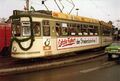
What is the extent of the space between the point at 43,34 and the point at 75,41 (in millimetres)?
5425

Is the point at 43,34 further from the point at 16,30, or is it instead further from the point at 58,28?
the point at 58,28

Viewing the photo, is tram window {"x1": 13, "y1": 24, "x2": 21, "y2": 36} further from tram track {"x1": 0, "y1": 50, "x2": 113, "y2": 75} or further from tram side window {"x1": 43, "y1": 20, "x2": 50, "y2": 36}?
tram track {"x1": 0, "y1": 50, "x2": 113, "y2": 75}

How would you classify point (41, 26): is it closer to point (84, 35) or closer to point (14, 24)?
point (14, 24)

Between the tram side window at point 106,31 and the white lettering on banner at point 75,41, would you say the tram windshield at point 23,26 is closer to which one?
the white lettering on banner at point 75,41

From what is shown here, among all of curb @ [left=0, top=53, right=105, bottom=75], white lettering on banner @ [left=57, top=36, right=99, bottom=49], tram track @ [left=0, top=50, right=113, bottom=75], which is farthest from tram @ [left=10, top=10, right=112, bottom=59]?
curb @ [left=0, top=53, right=105, bottom=75]

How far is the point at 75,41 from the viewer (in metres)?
26.1

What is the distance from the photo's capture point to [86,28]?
28.6 metres

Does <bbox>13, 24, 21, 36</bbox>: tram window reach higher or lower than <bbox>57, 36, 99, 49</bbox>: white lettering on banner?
higher

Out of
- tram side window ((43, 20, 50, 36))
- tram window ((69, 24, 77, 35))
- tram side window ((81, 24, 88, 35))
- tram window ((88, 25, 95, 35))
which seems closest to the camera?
tram side window ((43, 20, 50, 36))

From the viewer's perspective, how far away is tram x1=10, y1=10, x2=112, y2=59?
20516 millimetres

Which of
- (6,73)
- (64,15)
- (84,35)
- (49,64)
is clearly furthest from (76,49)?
(6,73)

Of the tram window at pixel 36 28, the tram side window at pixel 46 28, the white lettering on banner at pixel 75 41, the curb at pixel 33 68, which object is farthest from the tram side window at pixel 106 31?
the tram window at pixel 36 28

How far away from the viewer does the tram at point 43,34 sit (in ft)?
67.3

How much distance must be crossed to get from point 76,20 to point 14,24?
22.4ft
